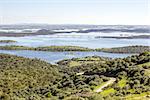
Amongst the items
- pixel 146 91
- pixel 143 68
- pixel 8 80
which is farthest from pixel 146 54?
pixel 8 80

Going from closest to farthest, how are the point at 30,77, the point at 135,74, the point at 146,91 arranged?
the point at 146,91 < the point at 135,74 < the point at 30,77

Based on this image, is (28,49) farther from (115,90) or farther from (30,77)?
(115,90)

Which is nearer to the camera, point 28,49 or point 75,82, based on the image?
point 75,82

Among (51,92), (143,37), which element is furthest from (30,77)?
(143,37)

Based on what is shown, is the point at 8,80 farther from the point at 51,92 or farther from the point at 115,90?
the point at 115,90

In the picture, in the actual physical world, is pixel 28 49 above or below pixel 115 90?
below

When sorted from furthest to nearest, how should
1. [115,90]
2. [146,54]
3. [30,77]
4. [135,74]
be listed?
1. [30,77]
2. [146,54]
3. [135,74]
4. [115,90]

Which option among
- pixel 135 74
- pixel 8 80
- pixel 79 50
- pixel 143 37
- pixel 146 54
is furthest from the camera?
pixel 143 37

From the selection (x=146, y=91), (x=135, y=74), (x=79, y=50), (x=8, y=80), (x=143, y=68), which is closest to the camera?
(x=146, y=91)

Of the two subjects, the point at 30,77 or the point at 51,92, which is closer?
the point at 51,92
